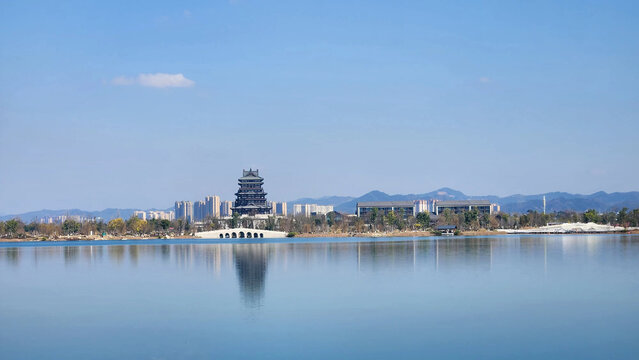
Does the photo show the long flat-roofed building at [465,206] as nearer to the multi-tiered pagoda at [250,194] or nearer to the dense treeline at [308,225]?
the dense treeline at [308,225]

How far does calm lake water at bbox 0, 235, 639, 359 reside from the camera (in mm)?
13828

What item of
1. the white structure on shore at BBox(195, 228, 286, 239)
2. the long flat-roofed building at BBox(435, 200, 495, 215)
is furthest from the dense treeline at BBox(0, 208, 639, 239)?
the long flat-roofed building at BBox(435, 200, 495, 215)

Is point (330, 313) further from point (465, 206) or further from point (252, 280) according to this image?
point (465, 206)

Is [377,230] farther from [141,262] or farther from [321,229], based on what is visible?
[141,262]

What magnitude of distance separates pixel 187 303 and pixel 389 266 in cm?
1402

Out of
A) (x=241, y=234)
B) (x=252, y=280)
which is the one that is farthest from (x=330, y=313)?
(x=241, y=234)

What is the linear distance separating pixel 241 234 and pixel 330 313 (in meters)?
84.2

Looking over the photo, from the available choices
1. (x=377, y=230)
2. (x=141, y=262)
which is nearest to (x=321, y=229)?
(x=377, y=230)

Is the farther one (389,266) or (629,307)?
(389,266)

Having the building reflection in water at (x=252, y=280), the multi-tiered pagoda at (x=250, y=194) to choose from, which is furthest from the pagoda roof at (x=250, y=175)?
the building reflection in water at (x=252, y=280)

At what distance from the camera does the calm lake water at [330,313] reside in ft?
45.4

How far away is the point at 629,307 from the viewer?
1856 centimetres

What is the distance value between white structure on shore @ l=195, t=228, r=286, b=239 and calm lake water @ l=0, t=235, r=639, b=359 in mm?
65245

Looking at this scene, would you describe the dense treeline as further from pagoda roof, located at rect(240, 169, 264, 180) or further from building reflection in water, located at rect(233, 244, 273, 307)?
building reflection in water, located at rect(233, 244, 273, 307)
